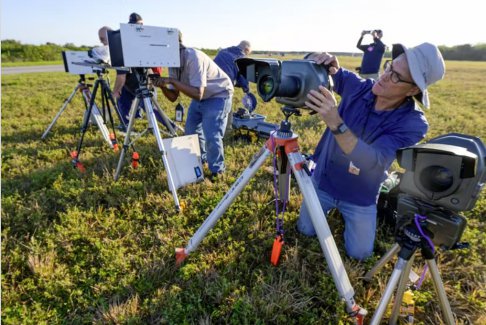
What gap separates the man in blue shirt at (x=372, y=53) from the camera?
8.48 m

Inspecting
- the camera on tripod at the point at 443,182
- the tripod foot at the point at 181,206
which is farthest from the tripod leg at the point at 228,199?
the camera on tripod at the point at 443,182

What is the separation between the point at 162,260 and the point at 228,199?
109 centimetres

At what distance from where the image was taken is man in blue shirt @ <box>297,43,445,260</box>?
2.19 meters

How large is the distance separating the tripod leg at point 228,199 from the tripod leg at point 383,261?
1249mm

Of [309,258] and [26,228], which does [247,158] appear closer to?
[309,258]

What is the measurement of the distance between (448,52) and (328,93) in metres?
98.9

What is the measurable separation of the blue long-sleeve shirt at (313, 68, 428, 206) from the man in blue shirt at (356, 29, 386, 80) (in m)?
6.61

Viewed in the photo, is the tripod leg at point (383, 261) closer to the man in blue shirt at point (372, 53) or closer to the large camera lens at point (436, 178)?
the large camera lens at point (436, 178)

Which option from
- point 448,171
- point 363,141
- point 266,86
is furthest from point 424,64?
point 266,86

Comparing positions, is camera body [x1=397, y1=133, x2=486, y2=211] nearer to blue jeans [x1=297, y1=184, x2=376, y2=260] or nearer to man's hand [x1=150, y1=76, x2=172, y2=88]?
blue jeans [x1=297, y1=184, x2=376, y2=260]

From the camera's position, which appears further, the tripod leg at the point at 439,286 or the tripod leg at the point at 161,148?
the tripod leg at the point at 161,148

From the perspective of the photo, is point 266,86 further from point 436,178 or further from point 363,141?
point 436,178

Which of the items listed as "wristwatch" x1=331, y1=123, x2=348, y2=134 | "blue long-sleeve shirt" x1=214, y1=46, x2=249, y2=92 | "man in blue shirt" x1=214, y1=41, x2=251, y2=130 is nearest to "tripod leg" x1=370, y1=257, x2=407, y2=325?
"wristwatch" x1=331, y1=123, x2=348, y2=134

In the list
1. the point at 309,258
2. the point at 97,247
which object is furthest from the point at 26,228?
the point at 309,258
